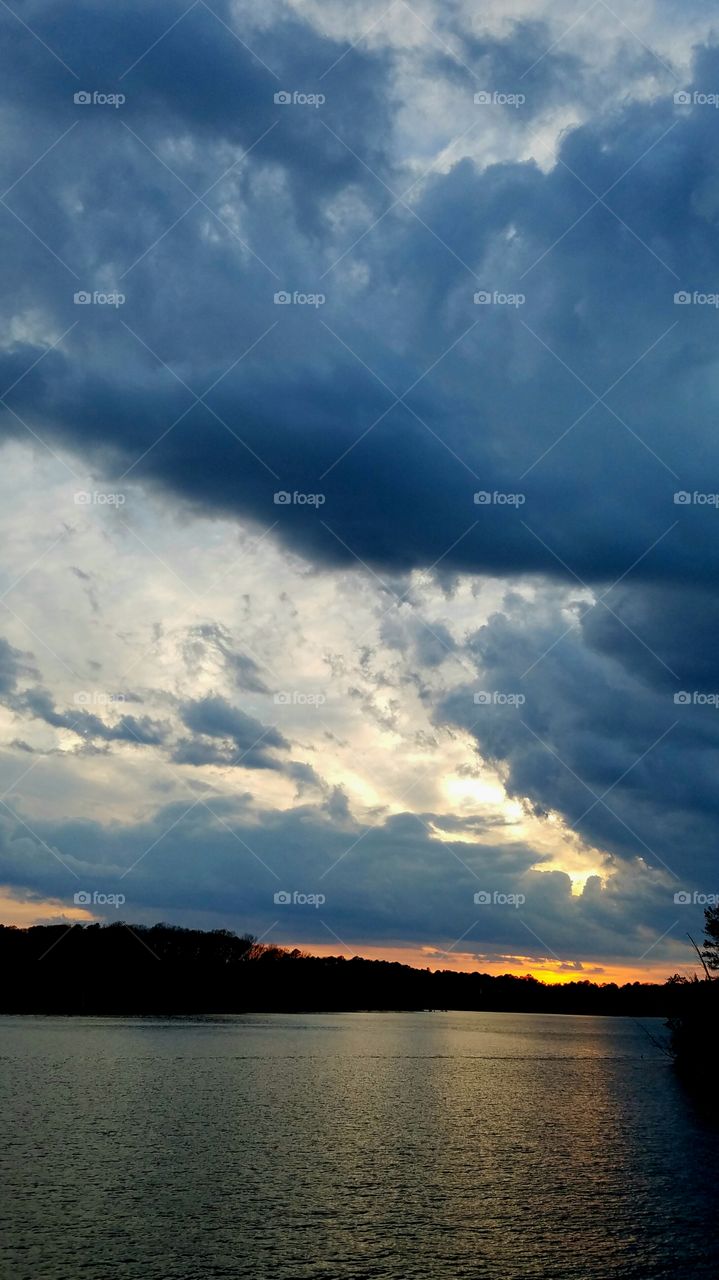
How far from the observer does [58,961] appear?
198000 mm

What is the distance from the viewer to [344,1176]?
3781 centimetres

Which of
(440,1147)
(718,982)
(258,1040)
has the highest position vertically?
(718,982)

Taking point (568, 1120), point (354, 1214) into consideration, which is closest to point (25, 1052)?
point (568, 1120)

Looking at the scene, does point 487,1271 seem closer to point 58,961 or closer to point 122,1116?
point 122,1116

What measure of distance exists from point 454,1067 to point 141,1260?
251 ft

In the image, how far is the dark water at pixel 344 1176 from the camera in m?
26.7

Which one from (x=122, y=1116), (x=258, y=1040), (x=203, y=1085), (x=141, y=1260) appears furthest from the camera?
(x=258, y=1040)

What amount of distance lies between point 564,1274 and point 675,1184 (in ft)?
49.0

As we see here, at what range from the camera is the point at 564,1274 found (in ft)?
85.0

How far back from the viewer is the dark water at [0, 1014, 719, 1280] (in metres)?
26.7

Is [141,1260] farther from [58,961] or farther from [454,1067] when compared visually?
[58,961]

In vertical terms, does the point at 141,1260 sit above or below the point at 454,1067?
above

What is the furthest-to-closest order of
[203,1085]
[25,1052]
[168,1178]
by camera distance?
[25,1052] < [203,1085] < [168,1178]

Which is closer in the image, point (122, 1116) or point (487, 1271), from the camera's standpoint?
point (487, 1271)
